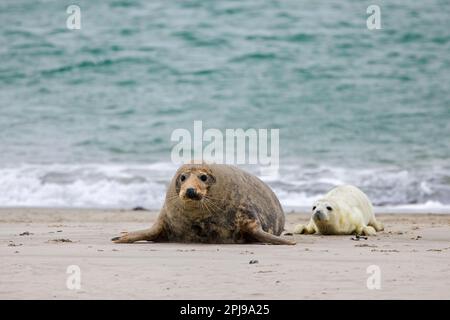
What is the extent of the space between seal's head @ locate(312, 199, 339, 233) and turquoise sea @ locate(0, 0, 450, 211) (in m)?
4.93

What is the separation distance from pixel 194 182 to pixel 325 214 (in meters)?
2.10

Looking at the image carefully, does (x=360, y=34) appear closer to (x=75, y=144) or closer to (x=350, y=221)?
(x=75, y=144)

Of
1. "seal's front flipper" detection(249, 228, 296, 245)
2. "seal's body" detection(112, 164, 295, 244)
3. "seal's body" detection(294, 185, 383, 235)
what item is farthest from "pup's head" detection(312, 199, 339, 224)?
"seal's front flipper" detection(249, 228, 296, 245)

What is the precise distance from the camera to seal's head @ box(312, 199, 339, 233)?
9.43m

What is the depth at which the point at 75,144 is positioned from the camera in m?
19.7

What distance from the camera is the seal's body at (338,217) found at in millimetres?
9500

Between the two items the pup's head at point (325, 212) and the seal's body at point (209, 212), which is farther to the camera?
the pup's head at point (325, 212)

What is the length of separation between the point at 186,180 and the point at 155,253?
40.9 inches

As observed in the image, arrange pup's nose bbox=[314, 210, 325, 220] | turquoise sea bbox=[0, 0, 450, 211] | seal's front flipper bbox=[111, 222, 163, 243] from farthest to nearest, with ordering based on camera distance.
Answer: turquoise sea bbox=[0, 0, 450, 211], pup's nose bbox=[314, 210, 325, 220], seal's front flipper bbox=[111, 222, 163, 243]

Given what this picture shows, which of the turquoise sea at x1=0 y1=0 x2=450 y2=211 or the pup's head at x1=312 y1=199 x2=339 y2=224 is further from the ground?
the turquoise sea at x1=0 y1=0 x2=450 y2=211

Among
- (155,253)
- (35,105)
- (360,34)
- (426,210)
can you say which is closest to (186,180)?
(155,253)

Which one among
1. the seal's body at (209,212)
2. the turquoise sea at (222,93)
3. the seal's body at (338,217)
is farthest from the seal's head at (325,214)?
the turquoise sea at (222,93)

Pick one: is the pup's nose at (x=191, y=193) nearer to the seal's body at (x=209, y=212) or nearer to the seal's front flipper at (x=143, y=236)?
the seal's body at (x=209, y=212)

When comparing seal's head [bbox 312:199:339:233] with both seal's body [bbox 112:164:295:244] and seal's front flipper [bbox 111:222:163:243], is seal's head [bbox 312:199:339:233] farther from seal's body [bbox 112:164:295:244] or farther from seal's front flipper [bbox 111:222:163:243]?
seal's front flipper [bbox 111:222:163:243]
